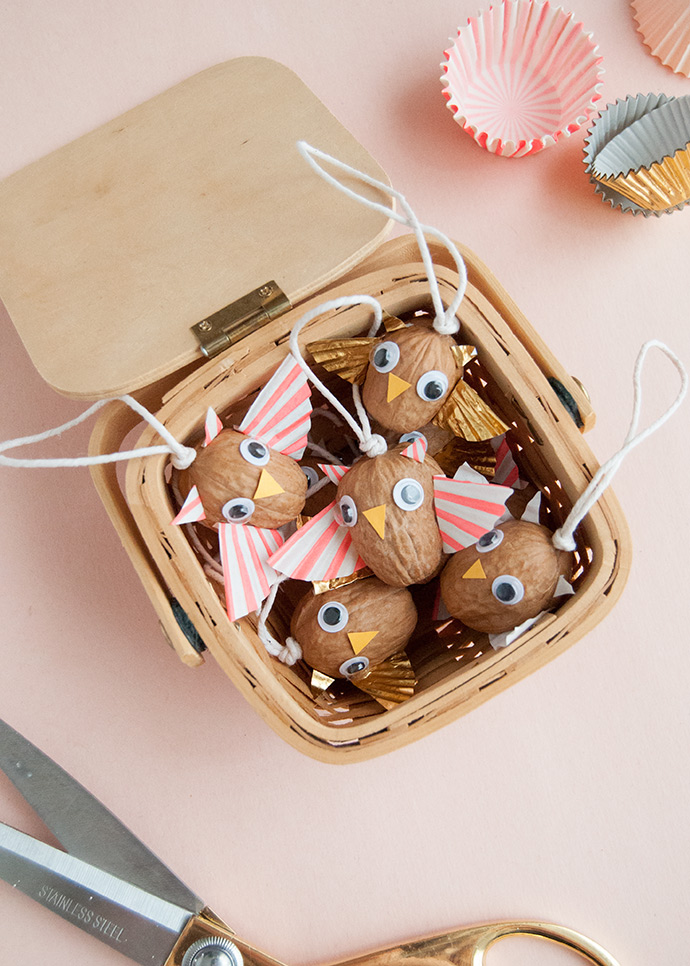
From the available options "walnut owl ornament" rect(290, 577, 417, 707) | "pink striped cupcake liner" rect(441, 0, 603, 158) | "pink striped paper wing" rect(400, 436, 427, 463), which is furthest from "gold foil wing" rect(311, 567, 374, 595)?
"pink striped cupcake liner" rect(441, 0, 603, 158)

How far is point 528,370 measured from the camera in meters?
0.65

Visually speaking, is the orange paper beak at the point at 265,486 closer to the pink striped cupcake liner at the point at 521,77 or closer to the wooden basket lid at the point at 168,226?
the wooden basket lid at the point at 168,226

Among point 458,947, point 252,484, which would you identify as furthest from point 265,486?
point 458,947

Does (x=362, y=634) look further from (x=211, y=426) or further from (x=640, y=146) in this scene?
(x=640, y=146)

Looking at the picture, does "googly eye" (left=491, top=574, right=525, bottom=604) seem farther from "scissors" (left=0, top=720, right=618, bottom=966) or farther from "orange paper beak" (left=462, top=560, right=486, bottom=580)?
"scissors" (left=0, top=720, right=618, bottom=966)

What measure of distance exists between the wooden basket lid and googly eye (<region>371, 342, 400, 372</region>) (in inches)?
3.0

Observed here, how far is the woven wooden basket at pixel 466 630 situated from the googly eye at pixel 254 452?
0.05 meters

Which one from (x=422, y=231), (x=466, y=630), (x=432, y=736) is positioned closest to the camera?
(x=422, y=231)

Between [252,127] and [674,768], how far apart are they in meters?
0.76

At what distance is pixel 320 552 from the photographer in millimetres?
672

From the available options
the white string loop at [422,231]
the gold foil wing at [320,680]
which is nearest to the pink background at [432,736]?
the gold foil wing at [320,680]

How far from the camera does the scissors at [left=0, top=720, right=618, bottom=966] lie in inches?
29.5

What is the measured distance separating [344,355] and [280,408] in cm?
7

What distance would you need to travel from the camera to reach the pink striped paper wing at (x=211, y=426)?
642mm
